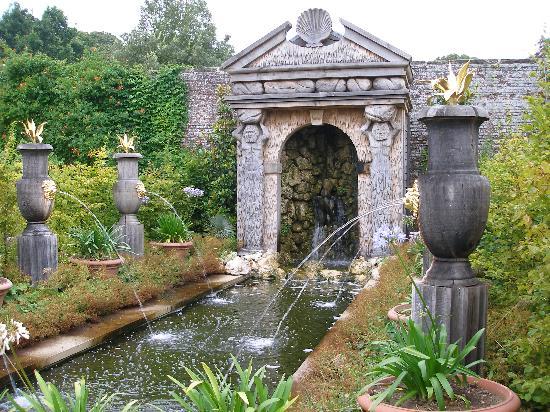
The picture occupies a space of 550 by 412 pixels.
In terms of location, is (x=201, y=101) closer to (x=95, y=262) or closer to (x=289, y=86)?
(x=289, y=86)

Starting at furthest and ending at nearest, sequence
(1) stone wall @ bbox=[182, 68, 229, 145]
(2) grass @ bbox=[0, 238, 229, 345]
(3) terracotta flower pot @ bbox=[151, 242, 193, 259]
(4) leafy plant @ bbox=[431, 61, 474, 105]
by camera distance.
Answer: (1) stone wall @ bbox=[182, 68, 229, 145], (3) terracotta flower pot @ bbox=[151, 242, 193, 259], (2) grass @ bbox=[0, 238, 229, 345], (4) leafy plant @ bbox=[431, 61, 474, 105]

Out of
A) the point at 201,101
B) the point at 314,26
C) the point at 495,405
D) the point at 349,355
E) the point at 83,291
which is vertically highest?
the point at 314,26

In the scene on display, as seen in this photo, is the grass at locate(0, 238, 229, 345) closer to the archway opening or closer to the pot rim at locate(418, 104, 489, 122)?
the archway opening

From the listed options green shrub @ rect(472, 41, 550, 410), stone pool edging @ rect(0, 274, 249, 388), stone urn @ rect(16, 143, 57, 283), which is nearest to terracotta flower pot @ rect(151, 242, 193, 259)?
stone pool edging @ rect(0, 274, 249, 388)

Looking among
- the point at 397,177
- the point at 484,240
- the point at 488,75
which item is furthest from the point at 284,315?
the point at 488,75

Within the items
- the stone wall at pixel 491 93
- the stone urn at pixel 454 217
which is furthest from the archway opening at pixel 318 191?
the stone urn at pixel 454 217

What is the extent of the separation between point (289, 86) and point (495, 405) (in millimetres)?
9537

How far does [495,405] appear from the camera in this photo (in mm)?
3438

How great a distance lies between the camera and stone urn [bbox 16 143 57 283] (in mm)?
8477

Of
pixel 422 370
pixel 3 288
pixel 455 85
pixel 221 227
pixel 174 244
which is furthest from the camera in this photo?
pixel 221 227

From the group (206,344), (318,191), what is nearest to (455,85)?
(206,344)

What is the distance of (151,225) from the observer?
13.1 metres

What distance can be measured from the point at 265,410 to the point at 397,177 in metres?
9.22

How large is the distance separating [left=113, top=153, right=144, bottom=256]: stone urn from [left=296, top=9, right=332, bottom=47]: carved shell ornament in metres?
4.03
